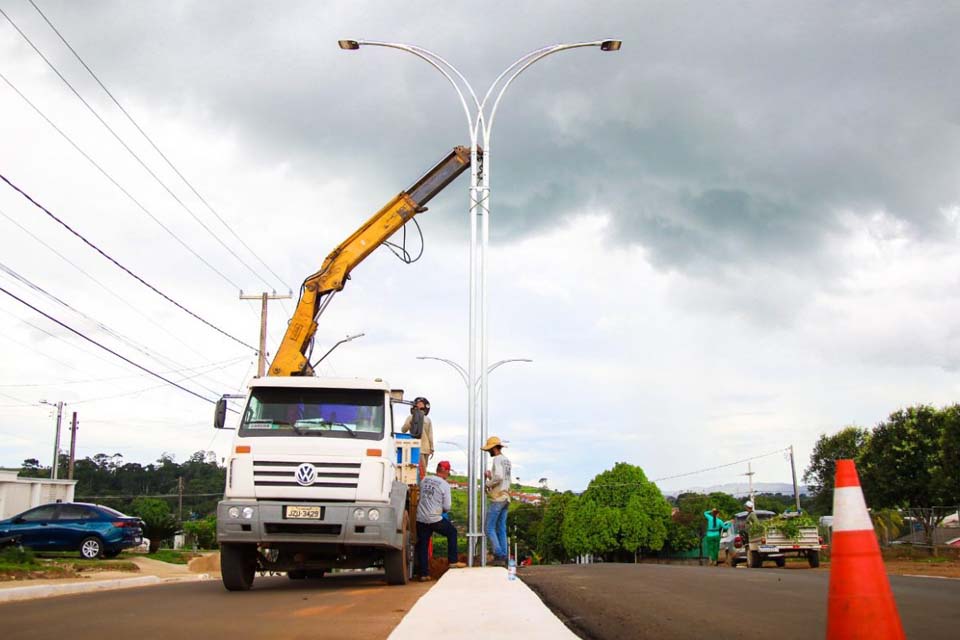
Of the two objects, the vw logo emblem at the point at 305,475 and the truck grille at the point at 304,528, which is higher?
the vw logo emblem at the point at 305,475

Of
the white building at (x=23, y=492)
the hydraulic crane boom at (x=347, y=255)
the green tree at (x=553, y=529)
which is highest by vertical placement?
the hydraulic crane boom at (x=347, y=255)

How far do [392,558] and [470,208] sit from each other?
6304 millimetres

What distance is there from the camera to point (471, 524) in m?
14.0

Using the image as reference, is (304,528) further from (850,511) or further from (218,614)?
(850,511)

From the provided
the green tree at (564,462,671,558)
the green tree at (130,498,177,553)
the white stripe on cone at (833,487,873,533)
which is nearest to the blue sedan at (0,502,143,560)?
the green tree at (130,498,177,553)

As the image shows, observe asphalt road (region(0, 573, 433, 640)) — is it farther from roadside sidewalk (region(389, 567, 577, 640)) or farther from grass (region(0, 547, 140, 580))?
grass (region(0, 547, 140, 580))

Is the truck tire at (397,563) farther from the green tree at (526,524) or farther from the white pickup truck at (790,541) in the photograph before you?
the green tree at (526,524)

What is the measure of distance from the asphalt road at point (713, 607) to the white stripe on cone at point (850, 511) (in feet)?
5.08

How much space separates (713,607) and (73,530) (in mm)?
22835

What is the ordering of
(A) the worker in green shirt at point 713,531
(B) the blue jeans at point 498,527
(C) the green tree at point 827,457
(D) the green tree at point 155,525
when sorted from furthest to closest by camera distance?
1. (C) the green tree at point 827,457
2. (D) the green tree at point 155,525
3. (A) the worker in green shirt at point 713,531
4. (B) the blue jeans at point 498,527

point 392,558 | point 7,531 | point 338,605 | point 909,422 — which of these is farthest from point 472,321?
point 909,422

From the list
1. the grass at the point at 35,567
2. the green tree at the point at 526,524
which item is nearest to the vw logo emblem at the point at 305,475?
the grass at the point at 35,567

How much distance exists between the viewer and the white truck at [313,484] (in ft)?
35.7

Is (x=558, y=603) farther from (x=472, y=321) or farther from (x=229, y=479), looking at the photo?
(x=472, y=321)
